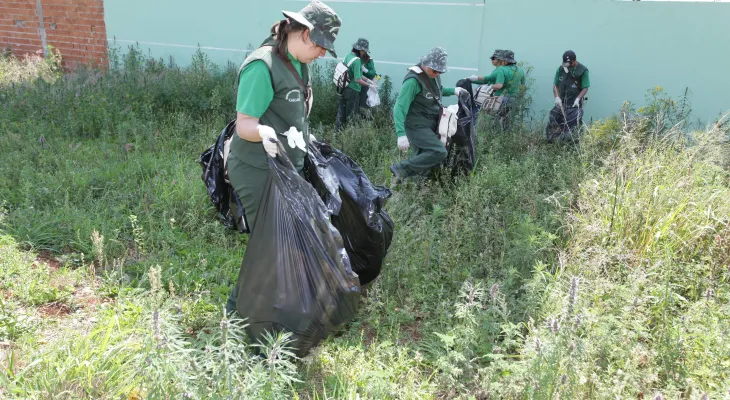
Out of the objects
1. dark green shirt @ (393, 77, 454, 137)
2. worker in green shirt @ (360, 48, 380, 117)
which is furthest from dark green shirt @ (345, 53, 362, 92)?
dark green shirt @ (393, 77, 454, 137)

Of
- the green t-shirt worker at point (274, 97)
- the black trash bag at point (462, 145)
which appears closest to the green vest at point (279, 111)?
the green t-shirt worker at point (274, 97)

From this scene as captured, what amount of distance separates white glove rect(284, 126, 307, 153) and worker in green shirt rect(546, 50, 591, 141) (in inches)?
196

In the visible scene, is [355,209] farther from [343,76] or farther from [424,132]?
[343,76]

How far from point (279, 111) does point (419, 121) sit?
2602 millimetres

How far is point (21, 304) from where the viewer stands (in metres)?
3.19

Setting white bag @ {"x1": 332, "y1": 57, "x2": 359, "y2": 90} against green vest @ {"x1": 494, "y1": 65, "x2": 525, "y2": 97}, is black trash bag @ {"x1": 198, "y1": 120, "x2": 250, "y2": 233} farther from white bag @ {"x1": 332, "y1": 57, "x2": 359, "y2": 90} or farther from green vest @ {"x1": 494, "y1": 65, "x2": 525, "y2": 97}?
green vest @ {"x1": 494, "y1": 65, "x2": 525, "y2": 97}

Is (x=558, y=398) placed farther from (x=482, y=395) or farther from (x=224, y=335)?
(x=224, y=335)

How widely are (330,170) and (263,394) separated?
4.53 ft

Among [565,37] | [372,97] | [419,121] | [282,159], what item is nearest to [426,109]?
[419,121]

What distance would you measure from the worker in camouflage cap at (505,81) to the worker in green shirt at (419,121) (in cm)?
215

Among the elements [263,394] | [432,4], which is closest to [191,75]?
[432,4]

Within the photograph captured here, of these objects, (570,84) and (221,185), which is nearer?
(221,185)

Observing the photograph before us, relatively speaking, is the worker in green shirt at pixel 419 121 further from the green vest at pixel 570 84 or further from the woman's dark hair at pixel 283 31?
the green vest at pixel 570 84

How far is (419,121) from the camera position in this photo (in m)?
5.19
